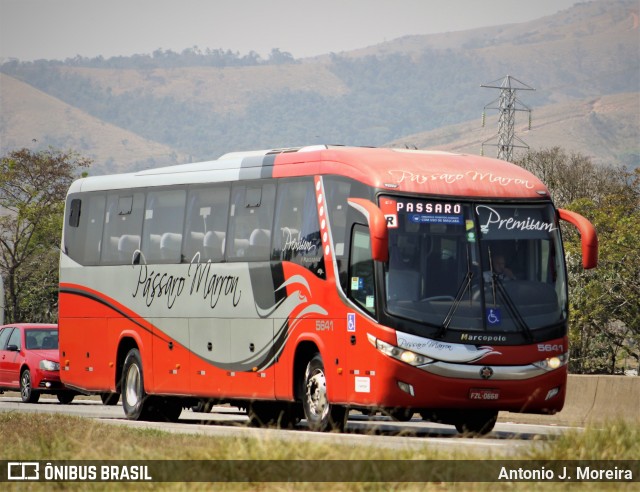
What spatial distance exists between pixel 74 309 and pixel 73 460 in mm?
13361

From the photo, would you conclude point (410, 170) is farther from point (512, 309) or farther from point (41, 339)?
point (41, 339)

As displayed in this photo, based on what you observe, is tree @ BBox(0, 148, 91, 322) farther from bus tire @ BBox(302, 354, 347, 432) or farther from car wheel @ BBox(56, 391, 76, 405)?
bus tire @ BBox(302, 354, 347, 432)

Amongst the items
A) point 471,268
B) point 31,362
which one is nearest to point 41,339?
point 31,362

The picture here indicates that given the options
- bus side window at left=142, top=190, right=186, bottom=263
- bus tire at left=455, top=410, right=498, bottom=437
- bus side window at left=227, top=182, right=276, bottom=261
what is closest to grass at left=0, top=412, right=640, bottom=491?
bus tire at left=455, top=410, right=498, bottom=437

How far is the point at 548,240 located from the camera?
18.3m

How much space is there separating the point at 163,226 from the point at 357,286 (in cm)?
556

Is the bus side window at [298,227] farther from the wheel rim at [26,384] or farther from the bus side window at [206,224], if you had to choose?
the wheel rim at [26,384]

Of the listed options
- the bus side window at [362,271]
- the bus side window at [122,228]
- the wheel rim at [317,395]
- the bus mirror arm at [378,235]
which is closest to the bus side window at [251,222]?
the wheel rim at [317,395]

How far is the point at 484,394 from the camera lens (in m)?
17.4

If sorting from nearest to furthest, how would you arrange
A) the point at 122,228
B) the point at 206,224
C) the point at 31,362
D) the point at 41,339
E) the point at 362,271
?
the point at 362,271
the point at 206,224
the point at 122,228
the point at 31,362
the point at 41,339

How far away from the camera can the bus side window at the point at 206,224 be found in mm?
21047

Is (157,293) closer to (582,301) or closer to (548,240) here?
(548,240)

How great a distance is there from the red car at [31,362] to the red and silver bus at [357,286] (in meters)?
7.51

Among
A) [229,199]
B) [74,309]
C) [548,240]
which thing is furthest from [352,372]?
[74,309]
